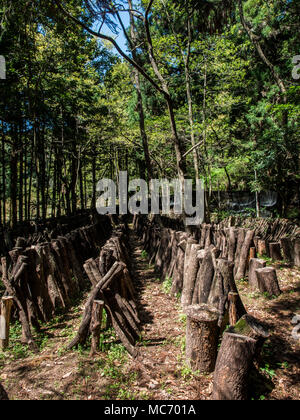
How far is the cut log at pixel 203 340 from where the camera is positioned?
3139mm

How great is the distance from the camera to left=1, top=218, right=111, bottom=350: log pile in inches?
166

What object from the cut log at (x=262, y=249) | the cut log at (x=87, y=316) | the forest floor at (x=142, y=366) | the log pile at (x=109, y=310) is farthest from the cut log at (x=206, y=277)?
the cut log at (x=262, y=249)

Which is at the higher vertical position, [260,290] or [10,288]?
[10,288]

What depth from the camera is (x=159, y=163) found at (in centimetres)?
2131

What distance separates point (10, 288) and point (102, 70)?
53.0ft

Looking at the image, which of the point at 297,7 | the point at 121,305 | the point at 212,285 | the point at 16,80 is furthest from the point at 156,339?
the point at 297,7

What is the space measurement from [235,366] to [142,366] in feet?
4.36

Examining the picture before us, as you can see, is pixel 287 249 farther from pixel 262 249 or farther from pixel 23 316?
pixel 23 316

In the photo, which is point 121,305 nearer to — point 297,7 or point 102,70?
point 297,7

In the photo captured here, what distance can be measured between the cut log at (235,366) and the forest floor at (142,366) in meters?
0.30

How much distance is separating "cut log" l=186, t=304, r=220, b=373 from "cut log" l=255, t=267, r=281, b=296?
89.7 inches

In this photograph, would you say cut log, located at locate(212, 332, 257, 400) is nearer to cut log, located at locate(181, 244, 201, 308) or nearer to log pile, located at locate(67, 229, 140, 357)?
log pile, located at locate(67, 229, 140, 357)

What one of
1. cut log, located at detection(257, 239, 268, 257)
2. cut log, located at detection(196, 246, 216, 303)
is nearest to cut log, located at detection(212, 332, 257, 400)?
cut log, located at detection(196, 246, 216, 303)

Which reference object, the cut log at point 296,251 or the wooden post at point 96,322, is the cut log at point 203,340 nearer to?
the wooden post at point 96,322
